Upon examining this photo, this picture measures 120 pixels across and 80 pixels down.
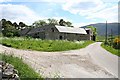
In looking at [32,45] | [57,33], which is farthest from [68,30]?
[32,45]

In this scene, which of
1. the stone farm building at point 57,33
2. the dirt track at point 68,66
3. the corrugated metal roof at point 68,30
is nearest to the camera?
the dirt track at point 68,66

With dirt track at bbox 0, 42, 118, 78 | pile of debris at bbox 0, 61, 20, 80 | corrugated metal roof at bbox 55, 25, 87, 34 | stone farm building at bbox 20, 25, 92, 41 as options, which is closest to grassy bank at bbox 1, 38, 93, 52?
dirt track at bbox 0, 42, 118, 78

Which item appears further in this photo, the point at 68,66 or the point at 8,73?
the point at 68,66

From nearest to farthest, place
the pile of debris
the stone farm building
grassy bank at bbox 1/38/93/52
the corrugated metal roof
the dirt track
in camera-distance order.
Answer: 1. the pile of debris
2. the dirt track
3. grassy bank at bbox 1/38/93/52
4. the stone farm building
5. the corrugated metal roof

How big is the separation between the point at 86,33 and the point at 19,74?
7232 cm

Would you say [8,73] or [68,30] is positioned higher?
[8,73]

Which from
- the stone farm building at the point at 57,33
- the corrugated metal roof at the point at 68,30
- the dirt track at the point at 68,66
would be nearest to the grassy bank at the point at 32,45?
the dirt track at the point at 68,66

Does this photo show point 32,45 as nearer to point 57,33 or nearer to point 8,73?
point 8,73

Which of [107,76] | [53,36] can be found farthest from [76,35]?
[107,76]

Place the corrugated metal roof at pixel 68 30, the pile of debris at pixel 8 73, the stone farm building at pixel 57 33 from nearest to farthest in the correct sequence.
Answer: the pile of debris at pixel 8 73, the stone farm building at pixel 57 33, the corrugated metal roof at pixel 68 30

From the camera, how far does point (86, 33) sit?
7994 cm

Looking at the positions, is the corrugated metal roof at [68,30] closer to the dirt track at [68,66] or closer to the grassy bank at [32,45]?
the grassy bank at [32,45]

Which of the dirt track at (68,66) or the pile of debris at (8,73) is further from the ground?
the pile of debris at (8,73)

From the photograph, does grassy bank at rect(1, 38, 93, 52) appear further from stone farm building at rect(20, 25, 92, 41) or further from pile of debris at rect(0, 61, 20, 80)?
stone farm building at rect(20, 25, 92, 41)
